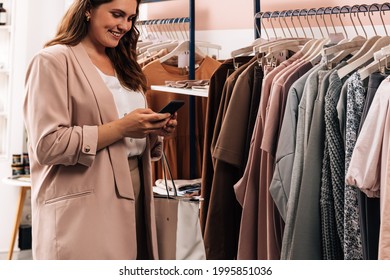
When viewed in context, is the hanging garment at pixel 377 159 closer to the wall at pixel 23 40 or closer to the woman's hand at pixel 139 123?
the woman's hand at pixel 139 123

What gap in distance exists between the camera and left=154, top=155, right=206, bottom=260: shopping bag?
66.7 inches

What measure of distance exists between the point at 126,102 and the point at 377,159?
783mm

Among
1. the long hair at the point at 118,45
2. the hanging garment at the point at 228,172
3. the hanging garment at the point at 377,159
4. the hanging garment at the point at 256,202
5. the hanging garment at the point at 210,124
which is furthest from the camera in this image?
the hanging garment at the point at 210,124

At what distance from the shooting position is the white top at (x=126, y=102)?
168cm

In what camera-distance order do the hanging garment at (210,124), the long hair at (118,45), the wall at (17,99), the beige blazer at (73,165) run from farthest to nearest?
1. the wall at (17,99)
2. the hanging garment at (210,124)
3. the long hair at (118,45)
4. the beige blazer at (73,165)

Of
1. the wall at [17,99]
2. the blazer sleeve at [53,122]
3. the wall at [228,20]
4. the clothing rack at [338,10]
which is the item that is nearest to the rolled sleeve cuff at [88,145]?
the blazer sleeve at [53,122]

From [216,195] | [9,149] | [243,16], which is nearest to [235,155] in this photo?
[216,195]

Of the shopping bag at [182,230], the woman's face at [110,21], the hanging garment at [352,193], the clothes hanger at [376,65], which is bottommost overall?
the shopping bag at [182,230]

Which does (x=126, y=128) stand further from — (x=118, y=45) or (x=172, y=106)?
(x=118, y=45)

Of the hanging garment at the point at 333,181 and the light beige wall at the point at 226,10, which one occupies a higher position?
the light beige wall at the point at 226,10

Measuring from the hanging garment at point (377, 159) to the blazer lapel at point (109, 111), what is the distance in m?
0.65

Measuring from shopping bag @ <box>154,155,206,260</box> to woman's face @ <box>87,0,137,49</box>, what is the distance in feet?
1.79

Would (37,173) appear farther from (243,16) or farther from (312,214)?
(243,16)

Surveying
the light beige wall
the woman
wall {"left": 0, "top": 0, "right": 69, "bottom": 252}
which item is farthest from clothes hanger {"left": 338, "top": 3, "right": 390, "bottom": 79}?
wall {"left": 0, "top": 0, "right": 69, "bottom": 252}
